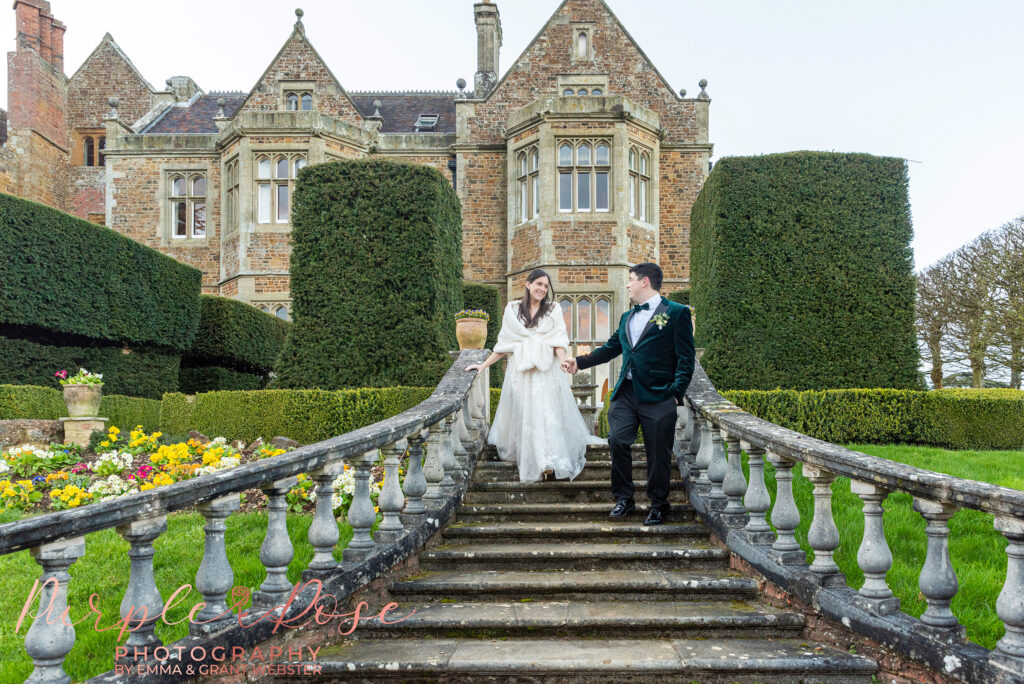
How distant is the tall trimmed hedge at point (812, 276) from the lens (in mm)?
10844

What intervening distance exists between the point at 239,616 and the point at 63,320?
11.0 m

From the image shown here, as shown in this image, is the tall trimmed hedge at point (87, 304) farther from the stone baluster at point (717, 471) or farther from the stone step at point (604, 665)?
the stone baluster at point (717, 471)

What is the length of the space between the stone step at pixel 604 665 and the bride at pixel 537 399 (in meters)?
2.58

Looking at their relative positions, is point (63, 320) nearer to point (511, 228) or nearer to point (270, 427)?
point (270, 427)

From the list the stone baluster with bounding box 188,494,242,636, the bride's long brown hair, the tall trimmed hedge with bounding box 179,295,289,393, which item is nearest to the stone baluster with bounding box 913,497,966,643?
the stone baluster with bounding box 188,494,242,636

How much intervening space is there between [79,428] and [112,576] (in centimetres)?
610

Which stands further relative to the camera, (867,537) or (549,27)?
(549,27)

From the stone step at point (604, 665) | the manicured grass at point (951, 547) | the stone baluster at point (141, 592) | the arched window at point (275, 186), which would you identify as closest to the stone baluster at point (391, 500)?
the stone step at point (604, 665)

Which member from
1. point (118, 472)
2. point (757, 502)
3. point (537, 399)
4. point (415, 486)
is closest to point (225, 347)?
point (118, 472)

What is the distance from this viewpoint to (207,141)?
2184 centimetres

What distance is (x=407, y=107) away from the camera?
25.7 metres

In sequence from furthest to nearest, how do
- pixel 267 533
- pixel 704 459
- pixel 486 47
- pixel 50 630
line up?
pixel 486 47 < pixel 704 459 < pixel 267 533 < pixel 50 630

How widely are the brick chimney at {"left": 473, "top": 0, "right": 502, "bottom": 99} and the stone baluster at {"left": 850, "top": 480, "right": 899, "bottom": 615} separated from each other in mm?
20928

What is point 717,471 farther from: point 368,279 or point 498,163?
point 498,163
